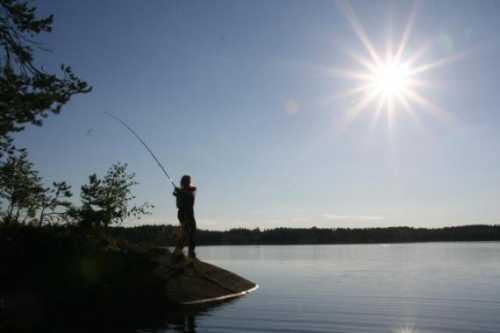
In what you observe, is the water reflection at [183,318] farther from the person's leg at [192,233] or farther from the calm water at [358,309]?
the person's leg at [192,233]

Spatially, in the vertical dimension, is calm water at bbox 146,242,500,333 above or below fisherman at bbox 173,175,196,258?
below

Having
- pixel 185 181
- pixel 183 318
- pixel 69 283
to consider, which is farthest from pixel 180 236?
pixel 69 283

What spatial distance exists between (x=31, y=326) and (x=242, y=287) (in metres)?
10.0

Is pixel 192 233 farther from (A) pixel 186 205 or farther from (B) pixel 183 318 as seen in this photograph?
(B) pixel 183 318

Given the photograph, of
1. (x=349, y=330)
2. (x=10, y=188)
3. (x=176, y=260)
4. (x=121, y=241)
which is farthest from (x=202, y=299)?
(x=10, y=188)

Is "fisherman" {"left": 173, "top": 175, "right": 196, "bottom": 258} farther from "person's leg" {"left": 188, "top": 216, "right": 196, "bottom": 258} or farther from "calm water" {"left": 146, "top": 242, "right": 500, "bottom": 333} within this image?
"calm water" {"left": 146, "top": 242, "right": 500, "bottom": 333}

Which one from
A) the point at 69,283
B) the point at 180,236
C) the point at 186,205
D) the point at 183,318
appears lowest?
the point at 183,318

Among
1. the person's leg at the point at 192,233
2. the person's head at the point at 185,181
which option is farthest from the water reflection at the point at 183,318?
the person's head at the point at 185,181

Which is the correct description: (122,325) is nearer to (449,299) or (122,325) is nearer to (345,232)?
(449,299)

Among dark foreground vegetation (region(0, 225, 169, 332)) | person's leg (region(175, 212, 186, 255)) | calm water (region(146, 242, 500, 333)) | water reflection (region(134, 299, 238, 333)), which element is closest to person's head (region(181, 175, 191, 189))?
person's leg (region(175, 212, 186, 255))

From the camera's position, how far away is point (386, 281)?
26.6 m

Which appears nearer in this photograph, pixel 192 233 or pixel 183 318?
pixel 183 318

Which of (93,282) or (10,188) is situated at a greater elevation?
(10,188)

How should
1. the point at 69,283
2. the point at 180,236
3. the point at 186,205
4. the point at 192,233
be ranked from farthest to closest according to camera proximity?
1. the point at 180,236
2. the point at 192,233
3. the point at 186,205
4. the point at 69,283
